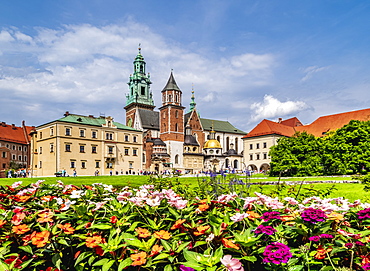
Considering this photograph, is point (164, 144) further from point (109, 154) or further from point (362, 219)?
point (362, 219)

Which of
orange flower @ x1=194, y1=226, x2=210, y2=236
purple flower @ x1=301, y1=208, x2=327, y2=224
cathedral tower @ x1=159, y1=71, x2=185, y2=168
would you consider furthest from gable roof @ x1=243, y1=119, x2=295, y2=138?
orange flower @ x1=194, y1=226, x2=210, y2=236

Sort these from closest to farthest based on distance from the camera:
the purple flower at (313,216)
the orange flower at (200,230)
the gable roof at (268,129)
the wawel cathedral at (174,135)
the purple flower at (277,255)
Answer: the purple flower at (277,255) → the purple flower at (313,216) → the orange flower at (200,230) → the gable roof at (268,129) → the wawel cathedral at (174,135)

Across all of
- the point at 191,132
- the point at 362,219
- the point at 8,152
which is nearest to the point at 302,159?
the point at 362,219

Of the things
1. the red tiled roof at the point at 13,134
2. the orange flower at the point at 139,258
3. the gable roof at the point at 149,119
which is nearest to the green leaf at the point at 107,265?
the orange flower at the point at 139,258

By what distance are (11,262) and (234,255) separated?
1.72m

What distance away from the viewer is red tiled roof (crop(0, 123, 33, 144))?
57.8 metres

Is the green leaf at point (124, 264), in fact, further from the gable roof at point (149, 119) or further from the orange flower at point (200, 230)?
the gable roof at point (149, 119)

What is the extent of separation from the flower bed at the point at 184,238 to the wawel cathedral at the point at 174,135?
50.4m

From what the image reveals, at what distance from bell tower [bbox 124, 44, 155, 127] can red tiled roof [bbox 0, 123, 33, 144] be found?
25.0m

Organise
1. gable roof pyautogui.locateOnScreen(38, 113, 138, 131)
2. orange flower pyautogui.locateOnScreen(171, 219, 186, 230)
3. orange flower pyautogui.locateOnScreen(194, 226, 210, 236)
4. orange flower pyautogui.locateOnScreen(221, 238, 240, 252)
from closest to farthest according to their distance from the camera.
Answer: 1. orange flower pyautogui.locateOnScreen(221, 238, 240, 252)
2. orange flower pyautogui.locateOnScreen(194, 226, 210, 236)
3. orange flower pyautogui.locateOnScreen(171, 219, 186, 230)
4. gable roof pyautogui.locateOnScreen(38, 113, 138, 131)

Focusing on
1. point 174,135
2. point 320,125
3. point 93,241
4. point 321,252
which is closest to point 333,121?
point 320,125

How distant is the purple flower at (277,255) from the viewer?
1703mm

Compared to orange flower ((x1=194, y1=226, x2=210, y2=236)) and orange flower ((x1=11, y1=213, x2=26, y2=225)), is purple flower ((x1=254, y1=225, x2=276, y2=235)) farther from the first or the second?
orange flower ((x1=11, y1=213, x2=26, y2=225))

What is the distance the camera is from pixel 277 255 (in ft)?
5.62
